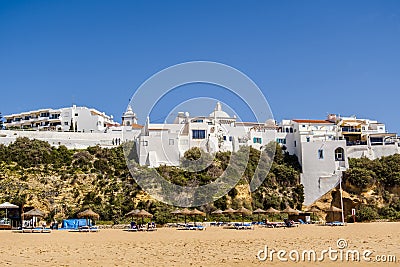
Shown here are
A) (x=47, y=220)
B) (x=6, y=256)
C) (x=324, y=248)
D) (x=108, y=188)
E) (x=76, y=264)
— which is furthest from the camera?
(x=108, y=188)

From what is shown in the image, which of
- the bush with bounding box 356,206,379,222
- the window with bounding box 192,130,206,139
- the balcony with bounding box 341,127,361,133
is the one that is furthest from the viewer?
the balcony with bounding box 341,127,361,133

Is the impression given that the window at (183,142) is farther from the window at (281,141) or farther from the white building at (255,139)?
the window at (281,141)

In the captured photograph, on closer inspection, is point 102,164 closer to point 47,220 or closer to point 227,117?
point 47,220

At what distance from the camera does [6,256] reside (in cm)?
1691

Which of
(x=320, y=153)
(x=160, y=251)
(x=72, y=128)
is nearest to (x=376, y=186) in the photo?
(x=320, y=153)

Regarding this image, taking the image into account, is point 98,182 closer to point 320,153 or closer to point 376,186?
point 320,153

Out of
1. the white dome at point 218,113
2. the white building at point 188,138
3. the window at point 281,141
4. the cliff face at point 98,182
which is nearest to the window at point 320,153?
the cliff face at point 98,182

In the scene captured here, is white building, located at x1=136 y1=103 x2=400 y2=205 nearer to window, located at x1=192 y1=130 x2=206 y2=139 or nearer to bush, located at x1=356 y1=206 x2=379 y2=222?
window, located at x1=192 y1=130 x2=206 y2=139

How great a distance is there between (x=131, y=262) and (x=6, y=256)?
4922 mm

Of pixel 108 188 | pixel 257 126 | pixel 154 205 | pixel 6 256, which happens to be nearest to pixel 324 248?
pixel 6 256
